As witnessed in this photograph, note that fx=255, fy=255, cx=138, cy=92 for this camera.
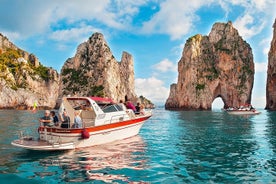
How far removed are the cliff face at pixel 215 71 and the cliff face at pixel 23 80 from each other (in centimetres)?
6477

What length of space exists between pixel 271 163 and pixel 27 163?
1174 cm

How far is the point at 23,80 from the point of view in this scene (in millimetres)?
119625

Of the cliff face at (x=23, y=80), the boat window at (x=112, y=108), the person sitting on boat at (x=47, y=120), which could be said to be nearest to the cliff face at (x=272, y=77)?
the boat window at (x=112, y=108)

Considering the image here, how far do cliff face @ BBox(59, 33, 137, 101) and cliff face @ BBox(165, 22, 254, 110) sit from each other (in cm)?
3265

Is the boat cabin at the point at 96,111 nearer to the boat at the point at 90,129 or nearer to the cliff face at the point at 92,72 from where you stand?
the boat at the point at 90,129

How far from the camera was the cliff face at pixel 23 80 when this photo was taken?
10244 cm

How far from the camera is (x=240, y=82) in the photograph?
11769 cm

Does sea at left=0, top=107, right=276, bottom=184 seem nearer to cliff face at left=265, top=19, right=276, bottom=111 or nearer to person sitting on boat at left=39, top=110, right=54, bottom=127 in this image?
person sitting on boat at left=39, top=110, right=54, bottom=127

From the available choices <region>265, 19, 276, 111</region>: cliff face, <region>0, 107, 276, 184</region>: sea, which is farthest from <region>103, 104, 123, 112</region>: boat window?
<region>265, 19, 276, 111</region>: cliff face

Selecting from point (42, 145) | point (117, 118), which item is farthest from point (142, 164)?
point (117, 118)

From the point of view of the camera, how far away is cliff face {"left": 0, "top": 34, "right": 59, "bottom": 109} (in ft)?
336

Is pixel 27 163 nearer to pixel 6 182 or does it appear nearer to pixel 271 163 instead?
pixel 6 182

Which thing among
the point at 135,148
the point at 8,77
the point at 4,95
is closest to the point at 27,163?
the point at 135,148

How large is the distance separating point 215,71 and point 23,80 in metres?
91.2
